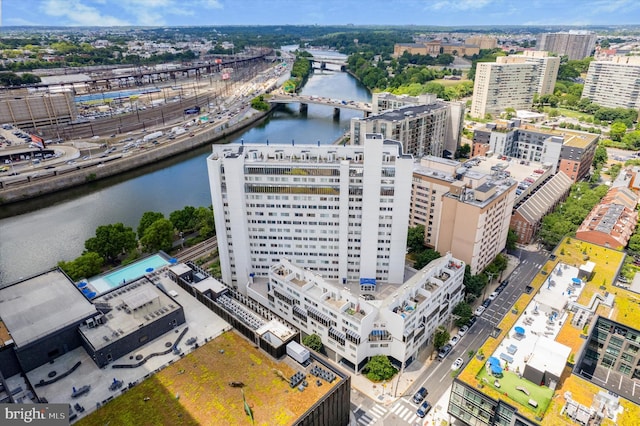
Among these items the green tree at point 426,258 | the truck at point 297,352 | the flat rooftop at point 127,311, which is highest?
the flat rooftop at point 127,311

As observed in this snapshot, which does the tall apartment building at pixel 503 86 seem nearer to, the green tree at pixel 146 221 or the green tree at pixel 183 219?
the green tree at pixel 183 219

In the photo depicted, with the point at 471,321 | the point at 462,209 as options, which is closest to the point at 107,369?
the point at 471,321

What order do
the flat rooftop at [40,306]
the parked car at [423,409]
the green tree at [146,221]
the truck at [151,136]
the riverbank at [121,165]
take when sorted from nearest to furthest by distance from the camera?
the flat rooftop at [40,306] < the parked car at [423,409] < the green tree at [146,221] < the riverbank at [121,165] < the truck at [151,136]

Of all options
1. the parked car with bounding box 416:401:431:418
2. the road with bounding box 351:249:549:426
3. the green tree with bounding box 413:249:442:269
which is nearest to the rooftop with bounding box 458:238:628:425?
the road with bounding box 351:249:549:426

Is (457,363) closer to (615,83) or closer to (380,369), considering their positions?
(380,369)

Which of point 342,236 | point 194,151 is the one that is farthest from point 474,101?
point 342,236

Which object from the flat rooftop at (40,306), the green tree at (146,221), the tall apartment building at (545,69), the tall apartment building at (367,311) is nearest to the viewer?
the flat rooftop at (40,306)

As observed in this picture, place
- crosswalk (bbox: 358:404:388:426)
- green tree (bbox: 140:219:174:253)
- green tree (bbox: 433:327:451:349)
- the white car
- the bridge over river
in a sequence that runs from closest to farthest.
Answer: crosswalk (bbox: 358:404:388:426)
the white car
green tree (bbox: 433:327:451:349)
green tree (bbox: 140:219:174:253)
the bridge over river

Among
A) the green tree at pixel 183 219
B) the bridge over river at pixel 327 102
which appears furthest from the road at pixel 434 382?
the bridge over river at pixel 327 102

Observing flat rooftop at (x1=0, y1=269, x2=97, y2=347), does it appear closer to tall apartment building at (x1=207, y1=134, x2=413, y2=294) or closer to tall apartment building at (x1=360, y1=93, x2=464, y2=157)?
tall apartment building at (x1=207, y1=134, x2=413, y2=294)
